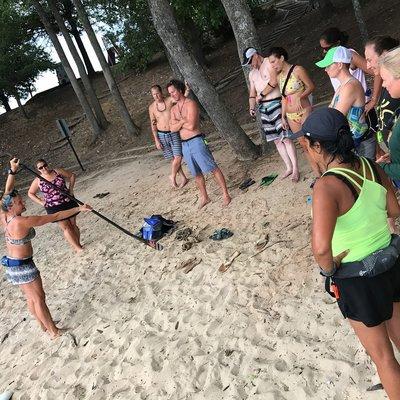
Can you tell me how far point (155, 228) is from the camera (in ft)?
21.1

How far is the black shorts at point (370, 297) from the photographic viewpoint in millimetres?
2234

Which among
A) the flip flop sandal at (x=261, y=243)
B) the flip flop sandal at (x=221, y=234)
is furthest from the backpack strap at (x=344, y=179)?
the flip flop sandal at (x=221, y=234)

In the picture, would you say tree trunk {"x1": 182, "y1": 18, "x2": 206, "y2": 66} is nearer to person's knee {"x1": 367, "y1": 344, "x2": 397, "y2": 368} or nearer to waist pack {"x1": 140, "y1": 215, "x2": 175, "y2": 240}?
waist pack {"x1": 140, "y1": 215, "x2": 175, "y2": 240}

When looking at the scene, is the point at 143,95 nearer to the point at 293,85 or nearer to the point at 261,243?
the point at 293,85

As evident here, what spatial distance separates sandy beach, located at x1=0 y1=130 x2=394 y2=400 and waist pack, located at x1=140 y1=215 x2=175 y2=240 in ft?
0.54

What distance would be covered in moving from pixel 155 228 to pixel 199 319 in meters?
2.30

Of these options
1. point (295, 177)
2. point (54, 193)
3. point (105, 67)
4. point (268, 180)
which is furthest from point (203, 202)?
point (105, 67)

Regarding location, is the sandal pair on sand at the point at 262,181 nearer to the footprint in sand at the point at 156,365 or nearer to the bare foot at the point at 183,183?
the bare foot at the point at 183,183

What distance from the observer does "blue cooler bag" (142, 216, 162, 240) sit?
6395 millimetres

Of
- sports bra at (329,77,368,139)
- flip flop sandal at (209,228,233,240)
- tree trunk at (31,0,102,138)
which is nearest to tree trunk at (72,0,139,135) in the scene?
tree trunk at (31,0,102,138)

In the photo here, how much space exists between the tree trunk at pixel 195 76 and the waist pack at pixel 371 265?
19.6 feet

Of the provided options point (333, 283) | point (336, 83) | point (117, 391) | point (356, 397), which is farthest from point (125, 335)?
point (336, 83)

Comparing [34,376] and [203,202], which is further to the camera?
[203,202]

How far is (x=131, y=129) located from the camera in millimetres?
15242
